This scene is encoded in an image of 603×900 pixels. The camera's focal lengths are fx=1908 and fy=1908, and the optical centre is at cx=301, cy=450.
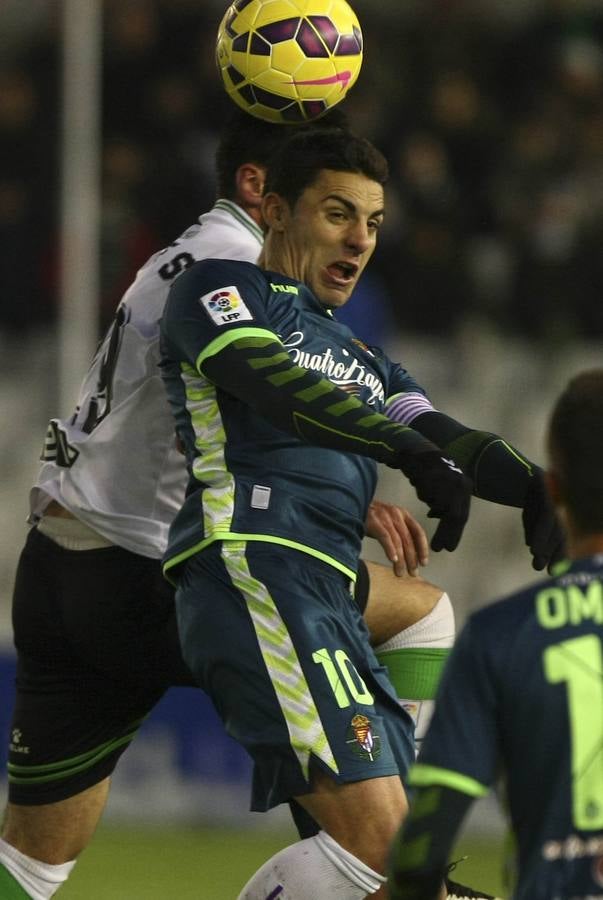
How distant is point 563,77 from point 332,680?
22.6 feet

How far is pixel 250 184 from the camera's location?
4.80 m

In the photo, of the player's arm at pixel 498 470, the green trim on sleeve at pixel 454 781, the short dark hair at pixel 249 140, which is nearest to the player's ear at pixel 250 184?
the short dark hair at pixel 249 140

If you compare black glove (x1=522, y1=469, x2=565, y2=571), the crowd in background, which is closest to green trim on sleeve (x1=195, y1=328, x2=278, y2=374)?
black glove (x1=522, y1=469, x2=565, y2=571)

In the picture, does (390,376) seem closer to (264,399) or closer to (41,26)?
(264,399)

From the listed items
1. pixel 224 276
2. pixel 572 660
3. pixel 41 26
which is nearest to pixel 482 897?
pixel 224 276

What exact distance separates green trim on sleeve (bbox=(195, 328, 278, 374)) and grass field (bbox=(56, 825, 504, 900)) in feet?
11.2

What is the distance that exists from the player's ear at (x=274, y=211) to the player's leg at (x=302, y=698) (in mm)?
760

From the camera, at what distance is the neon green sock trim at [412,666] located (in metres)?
4.69

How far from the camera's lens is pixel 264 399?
12.8 ft

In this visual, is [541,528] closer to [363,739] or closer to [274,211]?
[363,739]

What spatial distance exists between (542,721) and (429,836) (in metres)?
0.24

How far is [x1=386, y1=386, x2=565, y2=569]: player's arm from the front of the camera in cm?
403

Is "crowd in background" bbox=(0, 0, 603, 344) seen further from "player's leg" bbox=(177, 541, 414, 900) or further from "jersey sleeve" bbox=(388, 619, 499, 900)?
"jersey sleeve" bbox=(388, 619, 499, 900)

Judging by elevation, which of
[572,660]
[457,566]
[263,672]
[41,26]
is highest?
[41,26]
